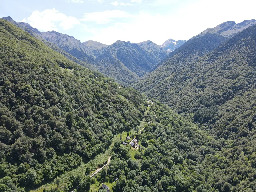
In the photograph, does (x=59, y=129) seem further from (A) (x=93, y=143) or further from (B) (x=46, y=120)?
(A) (x=93, y=143)

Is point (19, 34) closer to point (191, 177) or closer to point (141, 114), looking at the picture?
point (141, 114)

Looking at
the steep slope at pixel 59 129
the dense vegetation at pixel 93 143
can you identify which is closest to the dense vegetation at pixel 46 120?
the steep slope at pixel 59 129

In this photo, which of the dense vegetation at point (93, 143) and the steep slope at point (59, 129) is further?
the dense vegetation at point (93, 143)

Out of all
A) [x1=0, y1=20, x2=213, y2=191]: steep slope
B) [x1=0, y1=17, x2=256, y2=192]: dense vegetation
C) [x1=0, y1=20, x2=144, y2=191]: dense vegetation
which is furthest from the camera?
[x1=0, y1=17, x2=256, y2=192]: dense vegetation

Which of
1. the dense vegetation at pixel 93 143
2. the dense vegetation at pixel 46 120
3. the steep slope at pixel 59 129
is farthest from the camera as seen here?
the dense vegetation at pixel 93 143

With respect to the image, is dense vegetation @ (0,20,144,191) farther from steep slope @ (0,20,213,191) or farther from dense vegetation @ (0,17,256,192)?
dense vegetation @ (0,17,256,192)

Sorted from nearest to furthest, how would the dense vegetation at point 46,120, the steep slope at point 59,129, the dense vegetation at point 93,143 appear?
the dense vegetation at point 46,120 → the steep slope at point 59,129 → the dense vegetation at point 93,143

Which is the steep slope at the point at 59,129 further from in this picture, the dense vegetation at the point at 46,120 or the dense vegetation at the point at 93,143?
the dense vegetation at the point at 93,143

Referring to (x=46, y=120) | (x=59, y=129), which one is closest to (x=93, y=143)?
(x=59, y=129)

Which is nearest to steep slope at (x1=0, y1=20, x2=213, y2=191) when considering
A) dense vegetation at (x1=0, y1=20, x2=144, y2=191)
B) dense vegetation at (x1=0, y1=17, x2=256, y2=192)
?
dense vegetation at (x1=0, y1=20, x2=144, y2=191)
